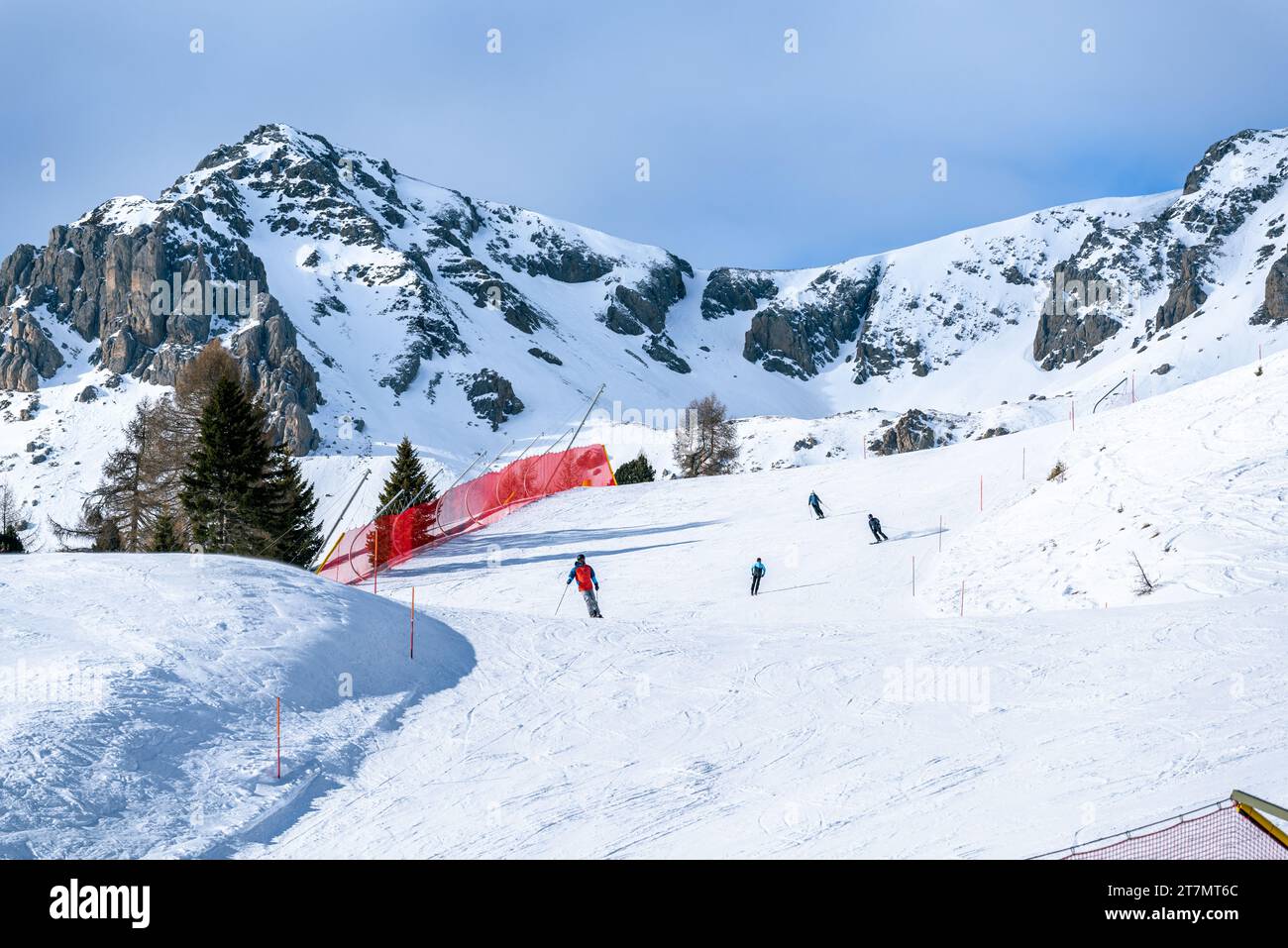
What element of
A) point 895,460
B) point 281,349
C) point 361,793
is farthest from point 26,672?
point 281,349

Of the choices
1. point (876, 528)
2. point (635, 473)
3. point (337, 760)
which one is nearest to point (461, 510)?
point (876, 528)

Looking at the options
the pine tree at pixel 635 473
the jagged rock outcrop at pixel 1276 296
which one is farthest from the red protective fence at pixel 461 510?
the jagged rock outcrop at pixel 1276 296

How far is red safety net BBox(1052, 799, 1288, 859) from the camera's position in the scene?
7148mm

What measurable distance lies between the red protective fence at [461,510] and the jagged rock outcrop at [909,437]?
81.8m

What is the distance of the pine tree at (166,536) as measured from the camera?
35125 mm

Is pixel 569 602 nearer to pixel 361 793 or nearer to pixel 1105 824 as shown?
pixel 361 793

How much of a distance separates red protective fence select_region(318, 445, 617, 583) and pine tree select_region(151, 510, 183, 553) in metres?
6.42

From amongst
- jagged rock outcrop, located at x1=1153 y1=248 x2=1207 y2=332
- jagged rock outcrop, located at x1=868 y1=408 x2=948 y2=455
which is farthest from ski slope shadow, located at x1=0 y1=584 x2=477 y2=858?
jagged rock outcrop, located at x1=1153 y1=248 x2=1207 y2=332

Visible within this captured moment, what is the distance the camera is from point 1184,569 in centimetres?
1931

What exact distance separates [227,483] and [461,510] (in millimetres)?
8363

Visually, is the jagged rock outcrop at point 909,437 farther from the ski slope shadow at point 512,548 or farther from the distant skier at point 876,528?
the distant skier at point 876,528

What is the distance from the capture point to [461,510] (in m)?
38.4

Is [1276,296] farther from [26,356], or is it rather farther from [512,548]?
[26,356]
